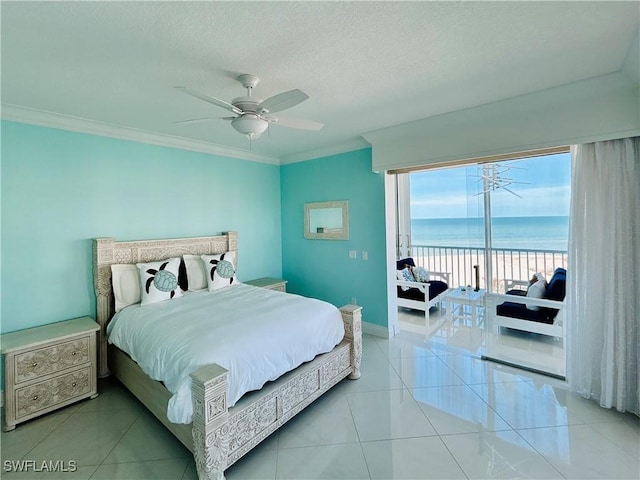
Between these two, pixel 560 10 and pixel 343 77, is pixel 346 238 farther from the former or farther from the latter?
pixel 560 10

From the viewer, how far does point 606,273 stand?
230 cm

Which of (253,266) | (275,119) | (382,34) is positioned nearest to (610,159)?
(382,34)

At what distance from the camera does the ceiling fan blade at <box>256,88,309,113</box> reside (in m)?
1.67

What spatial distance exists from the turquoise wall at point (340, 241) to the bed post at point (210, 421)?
8.38 feet

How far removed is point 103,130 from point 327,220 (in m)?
2.85

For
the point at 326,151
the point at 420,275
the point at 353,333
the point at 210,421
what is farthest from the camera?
the point at 420,275

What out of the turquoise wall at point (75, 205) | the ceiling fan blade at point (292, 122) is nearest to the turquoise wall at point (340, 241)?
the turquoise wall at point (75, 205)

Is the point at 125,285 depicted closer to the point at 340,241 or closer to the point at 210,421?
the point at 210,421

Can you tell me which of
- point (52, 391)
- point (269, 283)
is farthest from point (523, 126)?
point (52, 391)

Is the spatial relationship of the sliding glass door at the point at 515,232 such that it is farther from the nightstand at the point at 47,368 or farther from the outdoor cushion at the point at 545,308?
the nightstand at the point at 47,368

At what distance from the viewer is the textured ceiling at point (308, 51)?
1445 mm

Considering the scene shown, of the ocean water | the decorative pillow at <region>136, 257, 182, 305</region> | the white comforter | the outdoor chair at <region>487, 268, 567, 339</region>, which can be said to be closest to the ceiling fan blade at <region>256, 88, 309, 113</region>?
the white comforter

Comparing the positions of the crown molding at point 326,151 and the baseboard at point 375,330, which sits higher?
the crown molding at point 326,151

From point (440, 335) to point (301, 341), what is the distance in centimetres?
241
